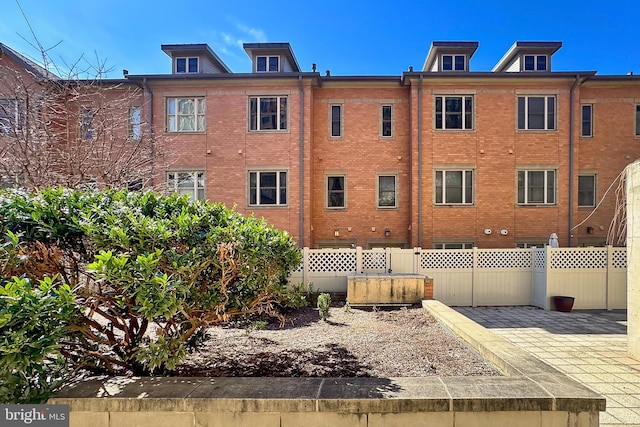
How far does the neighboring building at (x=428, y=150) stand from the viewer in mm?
13711

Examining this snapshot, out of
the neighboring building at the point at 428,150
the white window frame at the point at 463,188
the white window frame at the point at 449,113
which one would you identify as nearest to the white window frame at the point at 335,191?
the neighboring building at the point at 428,150

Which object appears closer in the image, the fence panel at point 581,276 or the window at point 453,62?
the fence panel at point 581,276

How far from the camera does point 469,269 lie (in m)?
10.5

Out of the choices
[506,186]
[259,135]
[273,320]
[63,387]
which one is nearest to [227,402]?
[63,387]

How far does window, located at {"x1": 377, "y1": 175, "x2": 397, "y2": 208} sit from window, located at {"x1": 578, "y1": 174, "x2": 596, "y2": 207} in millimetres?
7931

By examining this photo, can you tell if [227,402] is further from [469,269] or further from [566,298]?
[566,298]

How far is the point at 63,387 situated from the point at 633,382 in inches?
285

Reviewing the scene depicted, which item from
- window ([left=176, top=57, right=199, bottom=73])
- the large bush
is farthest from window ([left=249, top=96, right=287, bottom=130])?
the large bush

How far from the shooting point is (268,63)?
51.1ft

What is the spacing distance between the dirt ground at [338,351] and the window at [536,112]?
1156 centimetres

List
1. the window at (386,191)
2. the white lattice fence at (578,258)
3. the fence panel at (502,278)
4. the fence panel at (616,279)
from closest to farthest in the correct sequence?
the fence panel at (616,279) < the white lattice fence at (578,258) < the fence panel at (502,278) < the window at (386,191)

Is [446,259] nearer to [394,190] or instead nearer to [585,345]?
[585,345]

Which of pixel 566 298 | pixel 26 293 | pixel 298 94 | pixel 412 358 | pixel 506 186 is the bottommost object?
pixel 566 298

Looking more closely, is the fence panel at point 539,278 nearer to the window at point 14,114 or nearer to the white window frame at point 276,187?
the white window frame at point 276,187
